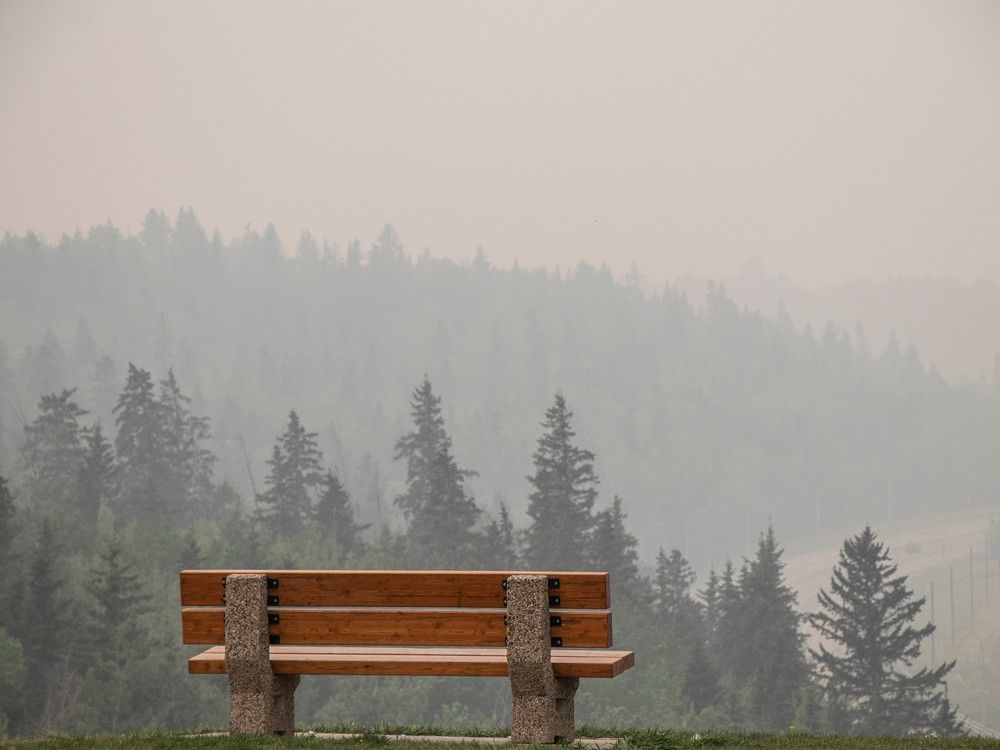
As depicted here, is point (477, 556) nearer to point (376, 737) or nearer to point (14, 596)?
point (14, 596)

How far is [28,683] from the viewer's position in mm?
111438

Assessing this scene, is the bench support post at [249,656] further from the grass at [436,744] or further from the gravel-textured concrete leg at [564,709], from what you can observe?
the gravel-textured concrete leg at [564,709]

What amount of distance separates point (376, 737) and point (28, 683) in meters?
108

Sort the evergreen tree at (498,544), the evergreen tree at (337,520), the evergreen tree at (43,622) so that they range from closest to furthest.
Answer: the evergreen tree at (43,622) < the evergreen tree at (498,544) < the evergreen tree at (337,520)

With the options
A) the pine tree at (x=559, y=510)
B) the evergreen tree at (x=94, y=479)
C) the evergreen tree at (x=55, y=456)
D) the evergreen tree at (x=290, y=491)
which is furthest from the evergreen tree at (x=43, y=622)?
the pine tree at (x=559, y=510)

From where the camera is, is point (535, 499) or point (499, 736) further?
point (535, 499)

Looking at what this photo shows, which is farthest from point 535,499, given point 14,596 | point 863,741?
point 863,741

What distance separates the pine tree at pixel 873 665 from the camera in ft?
385

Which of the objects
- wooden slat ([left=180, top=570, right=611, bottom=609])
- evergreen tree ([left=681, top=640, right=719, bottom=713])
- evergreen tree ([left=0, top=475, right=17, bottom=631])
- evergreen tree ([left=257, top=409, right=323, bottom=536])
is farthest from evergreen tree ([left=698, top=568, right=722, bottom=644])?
wooden slat ([left=180, top=570, right=611, bottom=609])

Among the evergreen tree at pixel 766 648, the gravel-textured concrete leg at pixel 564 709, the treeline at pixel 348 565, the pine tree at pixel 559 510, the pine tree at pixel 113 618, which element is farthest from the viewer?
the pine tree at pixel 559 510

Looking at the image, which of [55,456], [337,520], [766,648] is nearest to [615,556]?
[766,648]

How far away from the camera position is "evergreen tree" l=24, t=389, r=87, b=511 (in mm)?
150000

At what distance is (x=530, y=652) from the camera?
1084 centimetres

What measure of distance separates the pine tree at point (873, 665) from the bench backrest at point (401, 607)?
10800 cm
